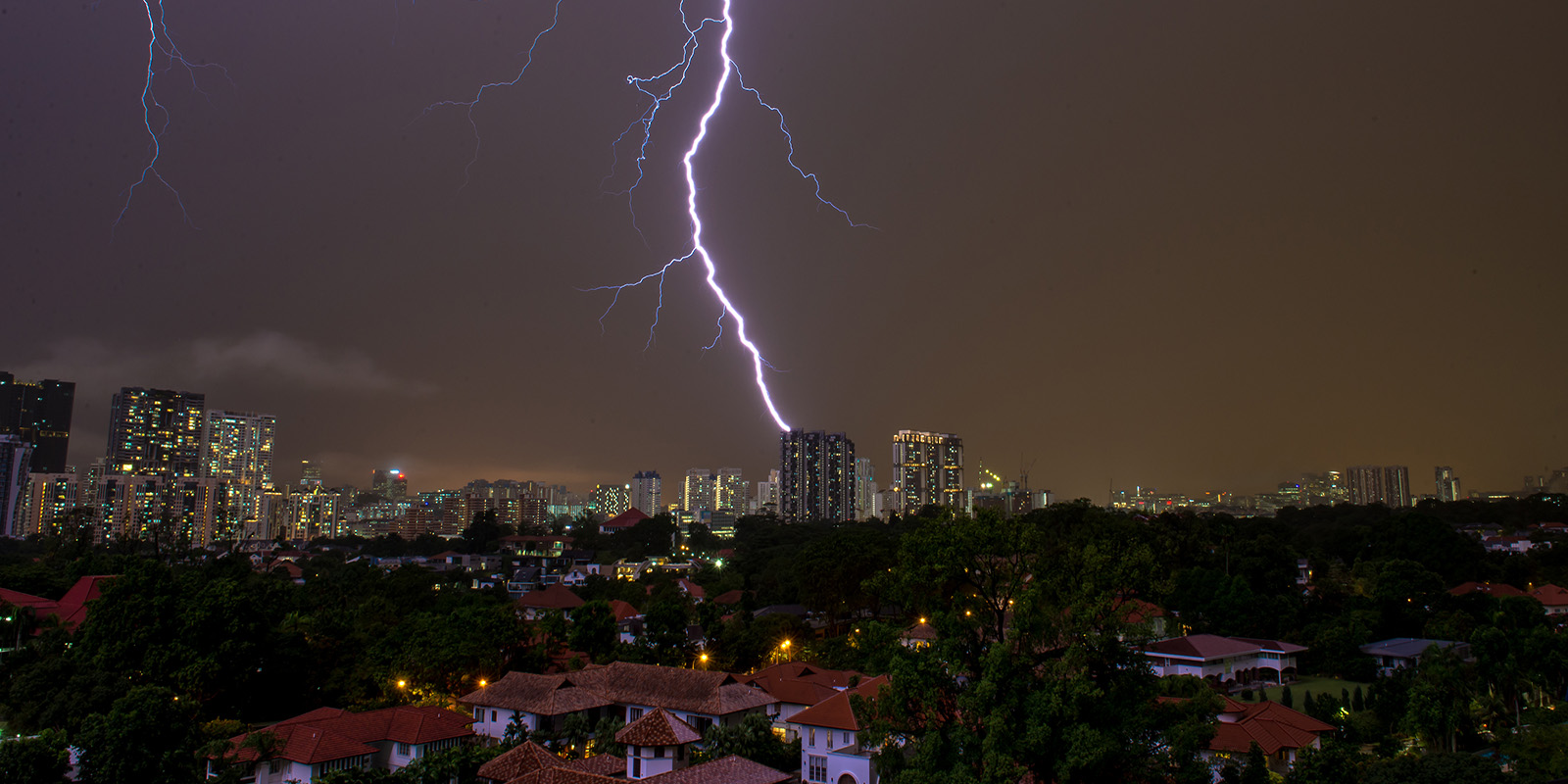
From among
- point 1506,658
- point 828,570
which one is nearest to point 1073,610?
point 1506,658

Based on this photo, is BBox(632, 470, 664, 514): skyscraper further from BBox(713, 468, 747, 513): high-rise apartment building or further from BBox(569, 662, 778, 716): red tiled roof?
BBox(569, 662, 778, 716): red tiled roof

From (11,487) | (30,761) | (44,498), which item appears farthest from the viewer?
(44,498)

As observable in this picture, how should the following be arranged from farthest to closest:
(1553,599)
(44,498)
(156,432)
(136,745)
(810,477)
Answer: (810,477), (156,432), (44,498), (1553,599), (136,745)

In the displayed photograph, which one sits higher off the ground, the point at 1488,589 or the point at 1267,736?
the point at 1488,589

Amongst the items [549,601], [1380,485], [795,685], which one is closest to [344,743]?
[795,685]

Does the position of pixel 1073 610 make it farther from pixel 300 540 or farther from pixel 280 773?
pixel 300 540

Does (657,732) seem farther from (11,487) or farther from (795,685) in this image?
Result: (11,487)

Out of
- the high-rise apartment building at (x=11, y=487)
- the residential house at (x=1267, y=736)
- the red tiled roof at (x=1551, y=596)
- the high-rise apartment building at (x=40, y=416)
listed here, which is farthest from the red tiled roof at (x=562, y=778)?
the high-rise apartment building at (x=40, y=416)

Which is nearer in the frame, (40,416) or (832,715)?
(832,715)
